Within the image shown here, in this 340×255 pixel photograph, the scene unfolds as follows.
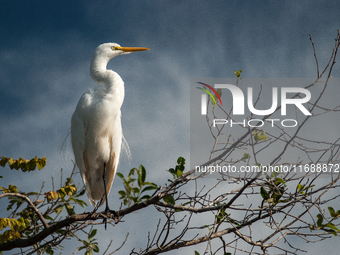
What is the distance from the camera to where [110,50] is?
174 inches

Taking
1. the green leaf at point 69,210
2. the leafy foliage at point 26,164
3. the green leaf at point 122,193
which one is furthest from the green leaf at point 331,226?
the leafy foliage at point 26,164

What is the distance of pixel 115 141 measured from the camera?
4176mm

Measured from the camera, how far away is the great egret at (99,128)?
12.6ft

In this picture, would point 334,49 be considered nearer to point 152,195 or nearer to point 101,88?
point 152,195

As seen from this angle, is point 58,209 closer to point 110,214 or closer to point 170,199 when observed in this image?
point 110,214

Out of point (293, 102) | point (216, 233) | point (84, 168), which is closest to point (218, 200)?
point (216, 233)

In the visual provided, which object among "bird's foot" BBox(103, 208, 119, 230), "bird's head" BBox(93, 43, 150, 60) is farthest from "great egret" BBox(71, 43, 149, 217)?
"bird's foot" BBox(103, 208, 119, 230)

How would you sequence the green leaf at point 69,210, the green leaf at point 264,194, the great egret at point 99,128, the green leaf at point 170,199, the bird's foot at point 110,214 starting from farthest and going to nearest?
the great egret at point 99,128 → the bird's foot at point 110,214 → the green leaf at point 69,210 → the green leaf at point 170,199 → the green leaf at point 264,194

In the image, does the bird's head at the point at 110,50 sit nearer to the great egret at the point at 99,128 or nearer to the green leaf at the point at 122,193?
the great egret at the point at 99,128

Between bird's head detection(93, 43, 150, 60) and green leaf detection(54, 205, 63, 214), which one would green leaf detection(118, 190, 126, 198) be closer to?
green leaf detection(54, 205, 63, 214)

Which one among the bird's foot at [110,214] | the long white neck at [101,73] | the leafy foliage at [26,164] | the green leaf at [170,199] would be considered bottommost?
the bird's foot at [110,214]

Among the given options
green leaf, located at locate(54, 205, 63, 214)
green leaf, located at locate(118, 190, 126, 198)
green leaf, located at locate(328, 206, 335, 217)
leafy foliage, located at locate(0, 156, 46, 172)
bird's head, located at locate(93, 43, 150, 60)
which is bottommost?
green leaf, located at locate(54, 205, 63, 214)

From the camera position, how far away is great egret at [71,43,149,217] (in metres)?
3.85

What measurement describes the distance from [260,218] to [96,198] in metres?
2.61
